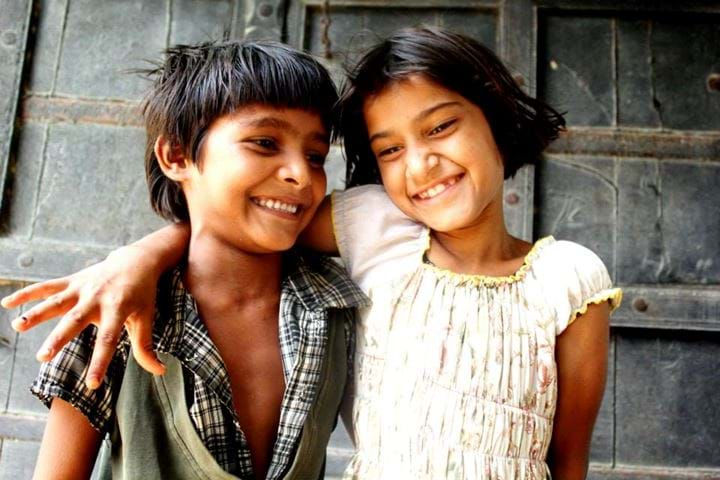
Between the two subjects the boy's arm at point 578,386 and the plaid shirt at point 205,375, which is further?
the boy's arm at point 578,386


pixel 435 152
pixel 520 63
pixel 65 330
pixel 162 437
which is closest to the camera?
pixel 65 330

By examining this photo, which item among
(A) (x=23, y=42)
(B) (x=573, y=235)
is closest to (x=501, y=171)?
(B) (x=573, y=235)

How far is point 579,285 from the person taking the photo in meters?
0.94

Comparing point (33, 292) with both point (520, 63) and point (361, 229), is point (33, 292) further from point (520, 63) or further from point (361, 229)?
point (520, 63)

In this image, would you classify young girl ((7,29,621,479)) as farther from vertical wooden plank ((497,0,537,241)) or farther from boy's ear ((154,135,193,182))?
vertical wooden plank ((497,0,537,241))

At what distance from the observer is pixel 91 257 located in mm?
1561

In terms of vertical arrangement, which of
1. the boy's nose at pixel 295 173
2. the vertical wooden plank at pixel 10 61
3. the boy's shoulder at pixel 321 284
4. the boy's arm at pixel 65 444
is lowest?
the boy's arm at pixel 65 444

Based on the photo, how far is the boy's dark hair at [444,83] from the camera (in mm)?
952

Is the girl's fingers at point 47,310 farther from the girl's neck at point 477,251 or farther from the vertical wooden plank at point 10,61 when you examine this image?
the vertical wooden plank at point 10,61

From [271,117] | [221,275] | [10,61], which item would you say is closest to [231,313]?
[221,275]

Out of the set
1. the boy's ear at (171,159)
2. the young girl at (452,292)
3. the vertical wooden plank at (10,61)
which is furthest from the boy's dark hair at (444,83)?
the vertical wooden plank at (10,61)

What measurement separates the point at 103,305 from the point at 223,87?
0.33 m

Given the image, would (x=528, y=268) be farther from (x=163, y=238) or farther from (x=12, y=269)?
(x=12, y=269)

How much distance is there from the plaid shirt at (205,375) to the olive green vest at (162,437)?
15mm
